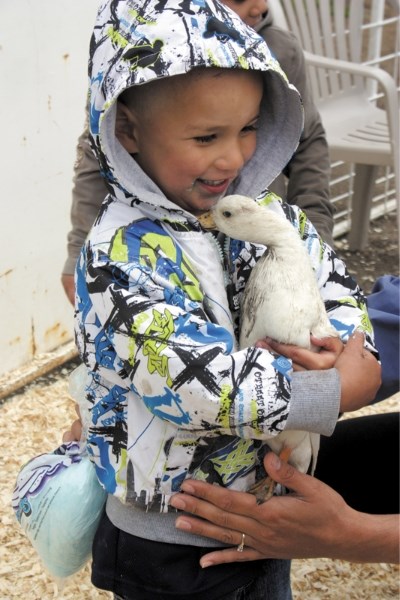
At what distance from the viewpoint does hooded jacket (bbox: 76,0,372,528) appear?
1.00m

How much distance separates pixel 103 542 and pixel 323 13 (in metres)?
2.85

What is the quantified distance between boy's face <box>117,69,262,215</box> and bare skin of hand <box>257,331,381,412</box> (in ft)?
0.71

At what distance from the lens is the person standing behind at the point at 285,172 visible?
201 centimetres

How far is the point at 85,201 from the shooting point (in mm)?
2014

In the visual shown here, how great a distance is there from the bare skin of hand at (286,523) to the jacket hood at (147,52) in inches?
14.8

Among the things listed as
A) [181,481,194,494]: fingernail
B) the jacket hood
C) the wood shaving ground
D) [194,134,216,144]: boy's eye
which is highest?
the jacket hood

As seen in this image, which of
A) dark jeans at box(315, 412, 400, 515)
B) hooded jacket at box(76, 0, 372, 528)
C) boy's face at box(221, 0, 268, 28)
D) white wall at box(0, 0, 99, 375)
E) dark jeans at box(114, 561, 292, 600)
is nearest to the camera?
hooded jacket at box(76, 0, 372, 528)

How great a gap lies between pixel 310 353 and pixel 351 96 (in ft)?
9.39

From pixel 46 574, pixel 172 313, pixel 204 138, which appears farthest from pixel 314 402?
pixel 46 574

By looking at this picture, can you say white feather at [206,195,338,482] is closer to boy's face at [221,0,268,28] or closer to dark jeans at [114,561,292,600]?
dark jeans at [114,561,292,600]

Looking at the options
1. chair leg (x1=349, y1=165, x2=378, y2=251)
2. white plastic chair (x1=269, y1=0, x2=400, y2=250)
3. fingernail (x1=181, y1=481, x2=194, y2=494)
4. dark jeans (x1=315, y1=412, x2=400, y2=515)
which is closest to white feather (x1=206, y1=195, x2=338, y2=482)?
fingernail (x1=181, y1=481, x2=194, y2=494)

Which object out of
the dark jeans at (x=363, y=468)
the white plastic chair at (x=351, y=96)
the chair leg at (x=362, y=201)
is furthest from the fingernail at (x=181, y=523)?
the chair leg at (x=362, y=201)

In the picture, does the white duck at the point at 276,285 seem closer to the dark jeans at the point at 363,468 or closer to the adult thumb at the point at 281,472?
the adult thumb at the point at 281,472

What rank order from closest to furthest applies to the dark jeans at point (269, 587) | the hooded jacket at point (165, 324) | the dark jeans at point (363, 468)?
the hooded jacket at point (165, 324)
the dark jeans at point (269, 587)
the dark jeans at point (363, 468)
